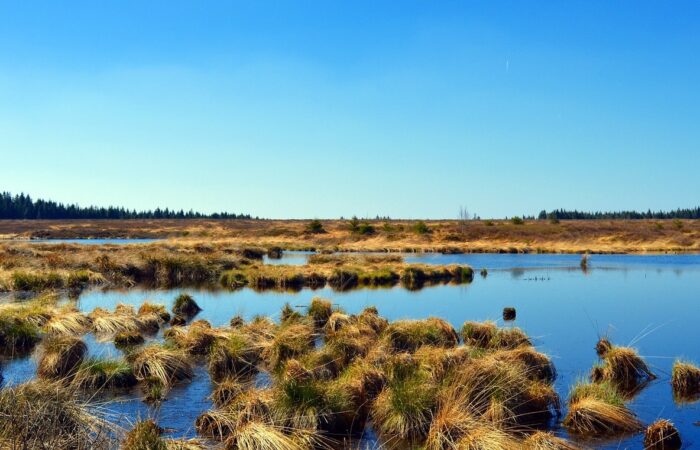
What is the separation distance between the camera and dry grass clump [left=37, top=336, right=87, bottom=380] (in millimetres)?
14133

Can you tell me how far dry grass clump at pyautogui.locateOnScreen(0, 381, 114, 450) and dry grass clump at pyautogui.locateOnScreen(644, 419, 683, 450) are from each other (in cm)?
824

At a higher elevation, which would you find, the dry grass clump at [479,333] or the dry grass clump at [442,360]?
the dry grass clump at [442,360]

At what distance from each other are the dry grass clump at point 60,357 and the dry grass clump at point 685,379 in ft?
42.2

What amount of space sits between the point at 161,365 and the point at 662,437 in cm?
987

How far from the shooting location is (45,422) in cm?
712

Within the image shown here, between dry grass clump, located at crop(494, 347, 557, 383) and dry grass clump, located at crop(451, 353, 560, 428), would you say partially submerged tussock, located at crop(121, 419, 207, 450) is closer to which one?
dry grass clump, located at crop(451, 353, 560, 428)

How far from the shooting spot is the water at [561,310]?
12.8m

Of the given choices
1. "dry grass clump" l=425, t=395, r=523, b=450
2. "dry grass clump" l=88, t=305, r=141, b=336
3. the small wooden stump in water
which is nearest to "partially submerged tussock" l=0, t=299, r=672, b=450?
"dry grass clump" l=425, t=395, r=523, b=450

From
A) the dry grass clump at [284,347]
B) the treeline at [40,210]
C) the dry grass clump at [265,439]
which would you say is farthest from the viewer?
the treeline at [40,210]

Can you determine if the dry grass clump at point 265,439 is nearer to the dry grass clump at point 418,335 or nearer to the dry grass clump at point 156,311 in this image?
the dry grass clump at point 418,335

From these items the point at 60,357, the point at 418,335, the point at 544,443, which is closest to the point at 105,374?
the point at 60,357

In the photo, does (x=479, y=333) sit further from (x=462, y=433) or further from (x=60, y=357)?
(x=60, y=357)

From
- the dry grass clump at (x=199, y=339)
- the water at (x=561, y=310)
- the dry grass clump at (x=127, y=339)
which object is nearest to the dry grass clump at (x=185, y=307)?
the water at (x=561, y=310)

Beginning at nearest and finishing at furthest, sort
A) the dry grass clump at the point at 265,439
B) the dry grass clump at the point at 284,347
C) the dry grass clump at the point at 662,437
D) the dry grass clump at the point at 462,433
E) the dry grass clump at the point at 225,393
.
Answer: the dry grass clump at the point at 462,433 → the dry grass clump at the point at 265,439 → the dry grass clump at the point at 662,437 → the dry grass clump at the point at 225,393 → the dry grass clump at the point at 284,347
